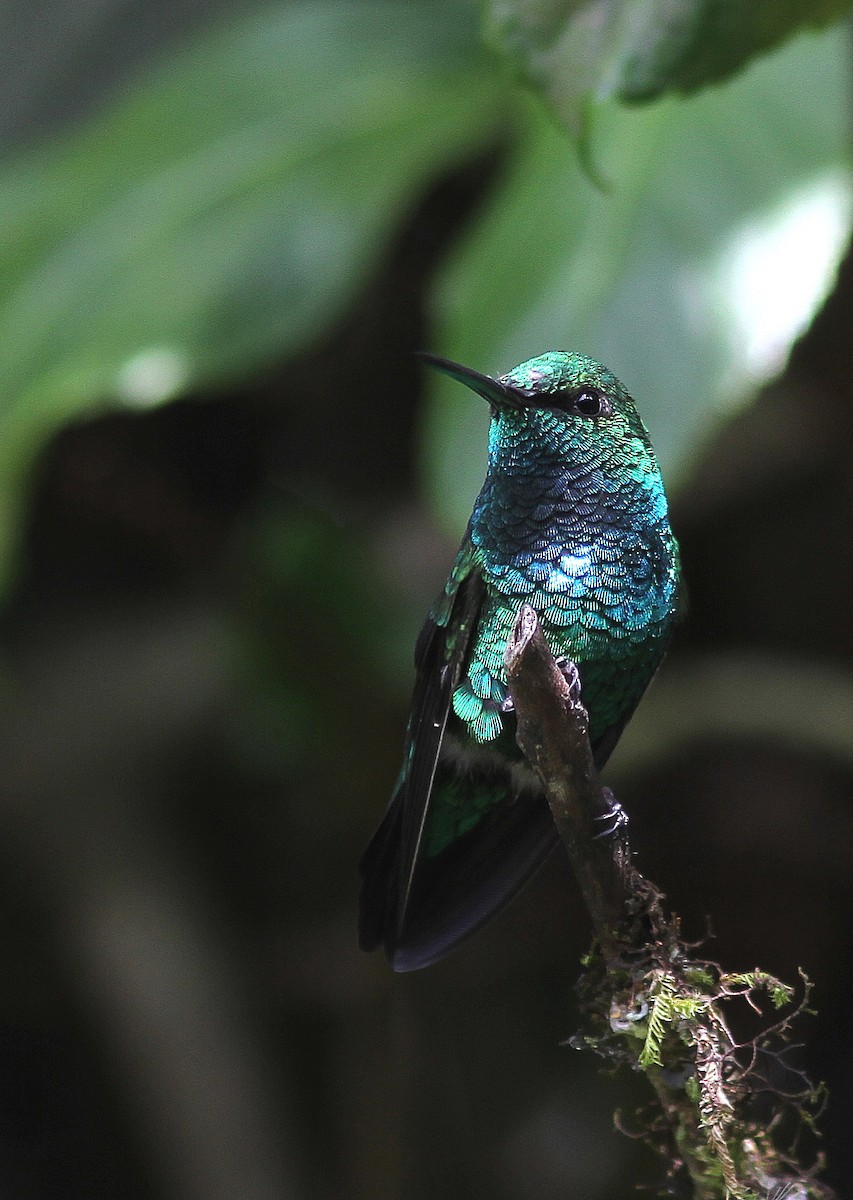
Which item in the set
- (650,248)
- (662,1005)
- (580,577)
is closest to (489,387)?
(580,577)

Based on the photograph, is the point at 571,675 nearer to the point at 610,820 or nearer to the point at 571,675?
the point at 571,675

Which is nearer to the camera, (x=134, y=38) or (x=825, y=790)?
(x=825, y=790)

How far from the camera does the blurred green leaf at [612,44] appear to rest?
1369mm

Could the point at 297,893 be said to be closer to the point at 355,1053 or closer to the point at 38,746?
the point at 355,1053

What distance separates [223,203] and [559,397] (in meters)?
2.01

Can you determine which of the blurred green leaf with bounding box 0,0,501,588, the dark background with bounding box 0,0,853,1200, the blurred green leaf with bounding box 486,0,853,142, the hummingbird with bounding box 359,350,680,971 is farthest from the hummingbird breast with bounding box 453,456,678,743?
the dark background with bounding box 0,0,853,1200

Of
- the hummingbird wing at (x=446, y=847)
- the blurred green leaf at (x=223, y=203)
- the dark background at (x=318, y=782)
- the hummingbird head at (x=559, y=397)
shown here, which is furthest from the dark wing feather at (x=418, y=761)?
the dark background at (x=318, y=782)

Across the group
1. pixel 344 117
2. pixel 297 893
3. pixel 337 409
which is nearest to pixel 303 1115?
pixel 297 893

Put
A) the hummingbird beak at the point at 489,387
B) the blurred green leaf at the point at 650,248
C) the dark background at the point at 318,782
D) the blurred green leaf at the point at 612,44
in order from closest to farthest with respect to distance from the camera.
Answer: the hummingbird beak at the point at 489,387 → the blurred green leaf at the point at 612,44 → the blurred green leaf at the point at 650,248 → the dark background at the point at 318,782

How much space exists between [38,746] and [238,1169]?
3.42ft

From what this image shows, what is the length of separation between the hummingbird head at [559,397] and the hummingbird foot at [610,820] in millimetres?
253

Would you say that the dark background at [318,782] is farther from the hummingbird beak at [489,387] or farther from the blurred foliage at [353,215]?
the hummingbird beak at [489,387]

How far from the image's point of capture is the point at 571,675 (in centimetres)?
98

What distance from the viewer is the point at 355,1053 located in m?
3.09
